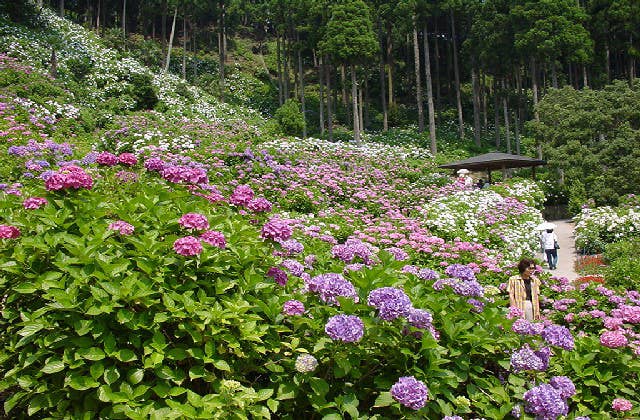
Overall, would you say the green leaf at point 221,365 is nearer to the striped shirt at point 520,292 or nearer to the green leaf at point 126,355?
the green leaf at point 126,355

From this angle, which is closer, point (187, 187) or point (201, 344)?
point (201, 344)

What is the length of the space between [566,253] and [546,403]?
12.2 metres

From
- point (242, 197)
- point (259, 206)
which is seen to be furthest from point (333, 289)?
point (242, 197)

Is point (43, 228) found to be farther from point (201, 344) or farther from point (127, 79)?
point (127, 79)

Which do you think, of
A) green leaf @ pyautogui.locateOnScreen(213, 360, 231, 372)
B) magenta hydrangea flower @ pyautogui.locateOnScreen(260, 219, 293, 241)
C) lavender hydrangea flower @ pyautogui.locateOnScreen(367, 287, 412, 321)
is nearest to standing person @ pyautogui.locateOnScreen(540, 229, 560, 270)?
magenta hydrangea flower @ pyautogui.locateOnScreen(260, 219, 293, 241)

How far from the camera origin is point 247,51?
4531 centimetres

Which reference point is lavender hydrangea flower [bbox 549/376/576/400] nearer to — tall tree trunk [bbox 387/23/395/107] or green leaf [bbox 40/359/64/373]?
green leaf [bbox 40/359/64/373]

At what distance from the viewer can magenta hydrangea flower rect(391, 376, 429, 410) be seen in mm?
1837

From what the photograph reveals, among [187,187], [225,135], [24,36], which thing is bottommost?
[187,187]

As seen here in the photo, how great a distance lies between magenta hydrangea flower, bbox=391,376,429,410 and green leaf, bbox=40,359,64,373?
1.32 meters

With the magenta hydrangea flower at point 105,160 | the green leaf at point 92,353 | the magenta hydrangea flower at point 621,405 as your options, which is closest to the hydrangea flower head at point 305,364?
the green leaf at point 92,353

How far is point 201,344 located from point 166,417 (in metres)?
0.37

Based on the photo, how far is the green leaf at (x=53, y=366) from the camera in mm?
1849

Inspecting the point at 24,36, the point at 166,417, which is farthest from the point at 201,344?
the point at 24,36
